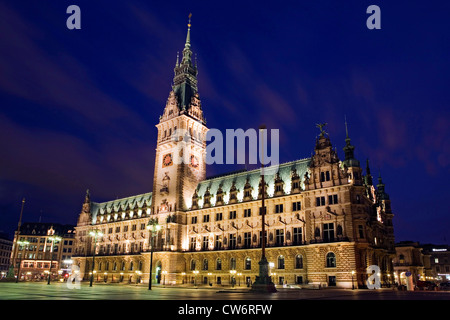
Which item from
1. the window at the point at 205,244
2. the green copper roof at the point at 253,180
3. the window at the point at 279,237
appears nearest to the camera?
the window at the point at 279,237

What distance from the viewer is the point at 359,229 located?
55375 millimetres

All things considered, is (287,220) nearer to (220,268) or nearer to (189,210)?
(220,268)

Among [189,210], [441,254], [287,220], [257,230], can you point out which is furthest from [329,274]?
[441,254]

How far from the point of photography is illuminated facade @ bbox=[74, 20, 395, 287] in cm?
5656

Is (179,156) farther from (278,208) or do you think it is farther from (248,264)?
(248,264)

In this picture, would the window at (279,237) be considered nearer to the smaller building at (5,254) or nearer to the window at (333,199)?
the window at (333,199)

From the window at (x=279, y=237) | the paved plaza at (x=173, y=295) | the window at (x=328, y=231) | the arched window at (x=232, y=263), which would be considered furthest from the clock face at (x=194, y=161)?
the paved plaza at (x=173, y=295)

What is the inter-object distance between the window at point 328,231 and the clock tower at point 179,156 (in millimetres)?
34112

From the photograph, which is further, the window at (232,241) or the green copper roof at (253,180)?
the window at (232,241)

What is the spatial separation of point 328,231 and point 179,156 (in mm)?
39806

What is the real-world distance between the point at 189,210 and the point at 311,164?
104ft

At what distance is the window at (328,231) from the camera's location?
56.7 meters

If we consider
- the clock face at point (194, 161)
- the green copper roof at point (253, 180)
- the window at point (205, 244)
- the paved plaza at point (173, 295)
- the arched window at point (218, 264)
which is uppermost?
the clock face at point (194, 161)
